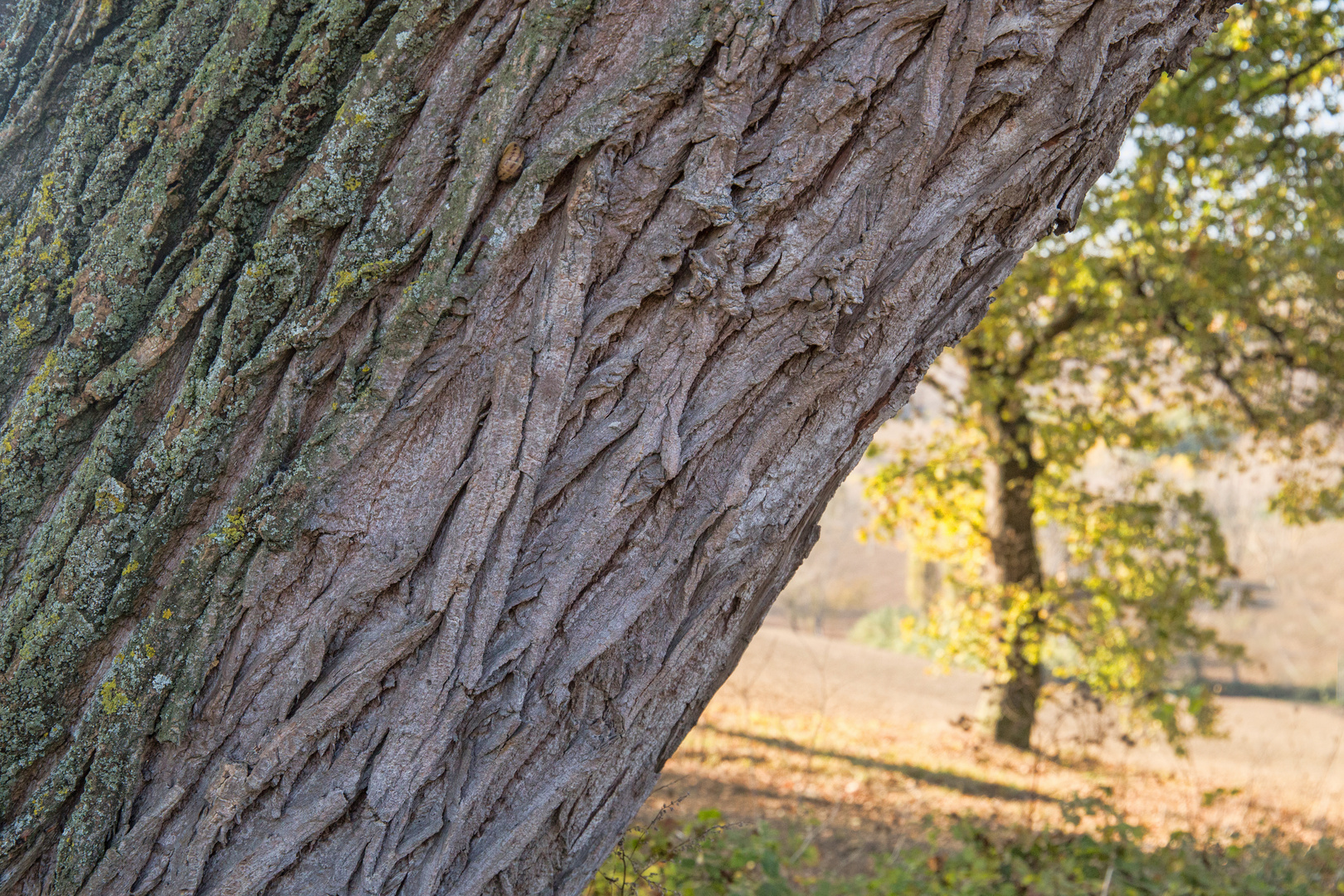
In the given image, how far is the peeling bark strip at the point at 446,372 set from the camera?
1.27 meters

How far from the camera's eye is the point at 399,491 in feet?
4.32

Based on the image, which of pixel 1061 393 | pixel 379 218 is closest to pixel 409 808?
pixel 379 218

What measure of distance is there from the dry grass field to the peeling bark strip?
1738mm

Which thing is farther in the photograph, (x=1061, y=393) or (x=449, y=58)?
(x=1061, y=393)

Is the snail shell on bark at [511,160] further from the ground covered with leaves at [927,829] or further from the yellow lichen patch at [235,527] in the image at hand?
the ground covered with leaves at [927,829]

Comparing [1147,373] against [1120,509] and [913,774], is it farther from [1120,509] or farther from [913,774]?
[913,774]

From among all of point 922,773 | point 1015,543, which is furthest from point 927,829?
point 1015,543

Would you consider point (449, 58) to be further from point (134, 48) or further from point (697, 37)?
point (134, 48)

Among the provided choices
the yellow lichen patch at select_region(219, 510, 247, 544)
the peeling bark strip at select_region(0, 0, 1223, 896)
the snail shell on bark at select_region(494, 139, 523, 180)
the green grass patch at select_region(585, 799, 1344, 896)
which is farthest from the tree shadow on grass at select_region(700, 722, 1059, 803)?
the snail shell on bark at select_region(494, 139, 523, 180)

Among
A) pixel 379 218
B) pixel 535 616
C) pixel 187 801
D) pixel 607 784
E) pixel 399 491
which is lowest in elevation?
pixel 187 801

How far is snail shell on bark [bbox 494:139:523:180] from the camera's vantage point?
1.27m

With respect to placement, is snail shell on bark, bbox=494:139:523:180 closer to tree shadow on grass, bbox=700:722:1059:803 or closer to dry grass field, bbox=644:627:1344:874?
dry grass field, bbox=644:627:1344:874

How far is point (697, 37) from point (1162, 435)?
8.34 m

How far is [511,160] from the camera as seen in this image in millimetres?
1274
